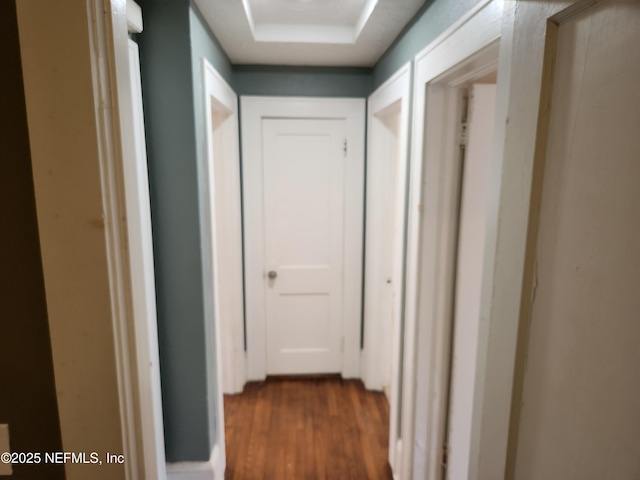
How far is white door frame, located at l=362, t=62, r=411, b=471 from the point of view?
1.84 m

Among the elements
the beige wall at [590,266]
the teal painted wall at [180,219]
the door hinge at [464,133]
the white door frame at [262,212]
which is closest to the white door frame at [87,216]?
the beige wall at [590,266]

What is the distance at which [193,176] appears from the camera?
5.18 feet

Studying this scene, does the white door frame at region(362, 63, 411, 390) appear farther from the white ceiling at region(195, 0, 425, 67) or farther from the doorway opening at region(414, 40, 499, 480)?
the doorway opening at region(414, 40, 499, 480)

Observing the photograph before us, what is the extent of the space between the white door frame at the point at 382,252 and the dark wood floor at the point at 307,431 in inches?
7.9

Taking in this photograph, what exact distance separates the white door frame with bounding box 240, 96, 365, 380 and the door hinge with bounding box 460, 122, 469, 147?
48.6 inches

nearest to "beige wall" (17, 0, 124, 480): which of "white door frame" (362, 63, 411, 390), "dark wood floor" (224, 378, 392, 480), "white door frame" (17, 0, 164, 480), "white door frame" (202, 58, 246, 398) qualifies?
"white door frame" (17, 0, 164, 480)

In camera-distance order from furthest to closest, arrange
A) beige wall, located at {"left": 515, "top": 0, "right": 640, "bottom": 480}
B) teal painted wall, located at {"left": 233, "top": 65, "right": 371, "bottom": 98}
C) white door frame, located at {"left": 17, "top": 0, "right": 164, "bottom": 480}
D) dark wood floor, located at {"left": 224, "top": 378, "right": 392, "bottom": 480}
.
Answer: teal painted wall, located at {"left": 233, "top": 65, "right": 371, "bottom": 98}
dark wood floor, located at {"left": 224, "top": 378, "right": 392, "bottom": 480}
white door frame, located at {"left": 17, "top": 0, "right": 164, "bottom": 480}
beige wall, located at {"left": 515, "top": 0, "right": 640, "bottom": 480}

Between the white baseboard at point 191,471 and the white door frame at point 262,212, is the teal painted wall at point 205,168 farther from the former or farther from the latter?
the white door frame at point 262,212

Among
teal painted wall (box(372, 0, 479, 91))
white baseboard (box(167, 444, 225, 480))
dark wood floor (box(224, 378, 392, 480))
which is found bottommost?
dark wood floor (box(224, 378, 392, 480))

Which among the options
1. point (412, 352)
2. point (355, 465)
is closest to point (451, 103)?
point (412, 352)

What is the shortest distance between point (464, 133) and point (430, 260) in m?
0.53

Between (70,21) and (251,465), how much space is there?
227 centimetres

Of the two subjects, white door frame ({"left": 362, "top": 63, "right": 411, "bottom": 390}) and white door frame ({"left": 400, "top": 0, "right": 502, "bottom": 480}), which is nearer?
white door frame ({"left": 400, "top": 0, "right": 502, "bottom": 480})

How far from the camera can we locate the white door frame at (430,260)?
59.2 inches
